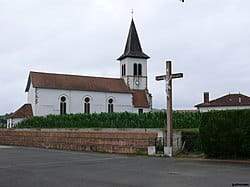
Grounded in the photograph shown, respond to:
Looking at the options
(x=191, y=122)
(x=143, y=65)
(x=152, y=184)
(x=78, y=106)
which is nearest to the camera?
(x=152, y=184)

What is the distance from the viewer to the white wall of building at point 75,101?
74.3m

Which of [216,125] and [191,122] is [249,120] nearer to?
[216,125]

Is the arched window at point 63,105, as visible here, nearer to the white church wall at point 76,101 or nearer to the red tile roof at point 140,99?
the white church wall at point 76,101

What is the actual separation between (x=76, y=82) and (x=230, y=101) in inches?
1110

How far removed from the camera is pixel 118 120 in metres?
52.0

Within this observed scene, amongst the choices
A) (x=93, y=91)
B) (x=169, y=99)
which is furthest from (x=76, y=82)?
(x=169, y=99)

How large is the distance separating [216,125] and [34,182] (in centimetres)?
1178

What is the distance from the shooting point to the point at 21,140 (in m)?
43.8

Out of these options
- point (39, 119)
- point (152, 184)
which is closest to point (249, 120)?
point (152, 184)

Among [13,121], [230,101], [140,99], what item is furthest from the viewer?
[140,99]

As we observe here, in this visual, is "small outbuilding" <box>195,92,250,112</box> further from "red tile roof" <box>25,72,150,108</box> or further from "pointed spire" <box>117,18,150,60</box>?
"pointed spire" <box>117,18,150,60</box>

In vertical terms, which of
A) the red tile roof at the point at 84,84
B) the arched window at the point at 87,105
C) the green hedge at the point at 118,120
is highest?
the red tile roof at the point at 84,84

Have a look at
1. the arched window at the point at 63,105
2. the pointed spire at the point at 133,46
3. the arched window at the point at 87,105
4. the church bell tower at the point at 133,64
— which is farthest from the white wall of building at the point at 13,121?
the pointed spire at the point at 133,46

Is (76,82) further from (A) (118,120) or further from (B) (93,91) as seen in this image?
(A) (118,120)
